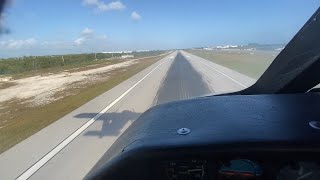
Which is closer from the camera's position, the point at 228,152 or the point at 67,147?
the point at 228,152

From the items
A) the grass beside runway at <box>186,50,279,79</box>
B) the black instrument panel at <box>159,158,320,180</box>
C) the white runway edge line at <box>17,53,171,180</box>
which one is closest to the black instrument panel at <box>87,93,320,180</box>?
the black instrument panel at <box>159,158,320,180</box>

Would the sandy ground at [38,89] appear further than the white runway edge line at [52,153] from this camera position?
Yes

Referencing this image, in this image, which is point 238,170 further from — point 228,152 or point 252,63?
point 252,63

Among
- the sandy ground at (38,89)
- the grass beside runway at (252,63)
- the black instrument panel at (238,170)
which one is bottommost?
the sandy ground at (38,89)

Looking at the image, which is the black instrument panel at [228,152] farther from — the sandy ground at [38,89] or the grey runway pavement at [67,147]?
the sandy ground at [38,89]

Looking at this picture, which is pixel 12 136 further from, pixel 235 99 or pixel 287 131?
pixel 287 131

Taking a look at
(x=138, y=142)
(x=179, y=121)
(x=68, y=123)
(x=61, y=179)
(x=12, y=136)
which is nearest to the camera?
(x=138, y=142)

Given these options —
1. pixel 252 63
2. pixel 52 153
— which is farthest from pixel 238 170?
pixel 252 63

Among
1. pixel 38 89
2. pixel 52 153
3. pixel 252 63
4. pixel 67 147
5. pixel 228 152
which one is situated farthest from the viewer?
pixel 252 63

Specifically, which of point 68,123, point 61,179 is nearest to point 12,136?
point 68,123

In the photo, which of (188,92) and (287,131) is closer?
(287,131)

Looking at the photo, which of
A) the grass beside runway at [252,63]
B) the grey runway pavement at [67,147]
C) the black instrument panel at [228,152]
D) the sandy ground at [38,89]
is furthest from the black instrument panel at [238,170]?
the sandy ground at [38,89]
